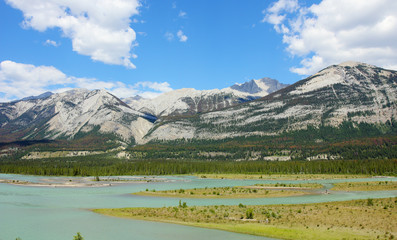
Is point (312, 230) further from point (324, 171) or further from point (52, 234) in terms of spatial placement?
point (324, 171)

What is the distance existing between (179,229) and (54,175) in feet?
532

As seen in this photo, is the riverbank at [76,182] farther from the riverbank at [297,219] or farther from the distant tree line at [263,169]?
the riverbank at [297,219]

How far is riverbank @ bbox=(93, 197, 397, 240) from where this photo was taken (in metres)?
39.4

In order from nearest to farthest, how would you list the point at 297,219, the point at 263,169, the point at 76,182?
the point at 297,219 → the point at 76,182 → the point at 263,169

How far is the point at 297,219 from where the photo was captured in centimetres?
4725

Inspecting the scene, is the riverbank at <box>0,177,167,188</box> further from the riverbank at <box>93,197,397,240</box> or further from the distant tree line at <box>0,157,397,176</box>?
the riverbank at <box>93,197,397,240</box>

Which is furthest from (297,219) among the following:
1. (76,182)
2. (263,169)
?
(263,169)

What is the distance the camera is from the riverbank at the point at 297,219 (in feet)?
129

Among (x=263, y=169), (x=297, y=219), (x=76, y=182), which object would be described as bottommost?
(x=297, y=219)

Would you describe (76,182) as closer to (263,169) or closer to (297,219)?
(263,169)

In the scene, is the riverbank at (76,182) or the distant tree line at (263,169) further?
the distant tree line at (263,169)

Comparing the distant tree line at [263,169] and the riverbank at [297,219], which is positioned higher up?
the distant tree line at [263,169]

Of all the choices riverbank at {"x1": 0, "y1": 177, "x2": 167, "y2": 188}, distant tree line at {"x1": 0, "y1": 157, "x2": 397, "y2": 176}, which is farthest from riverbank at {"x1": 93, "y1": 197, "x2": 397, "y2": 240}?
distant tree line at {"x1": 0, "y1": 157, "x2": 397, "y2": 176}

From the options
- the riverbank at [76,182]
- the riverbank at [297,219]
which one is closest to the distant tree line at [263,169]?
the riverbank at [76,182]
